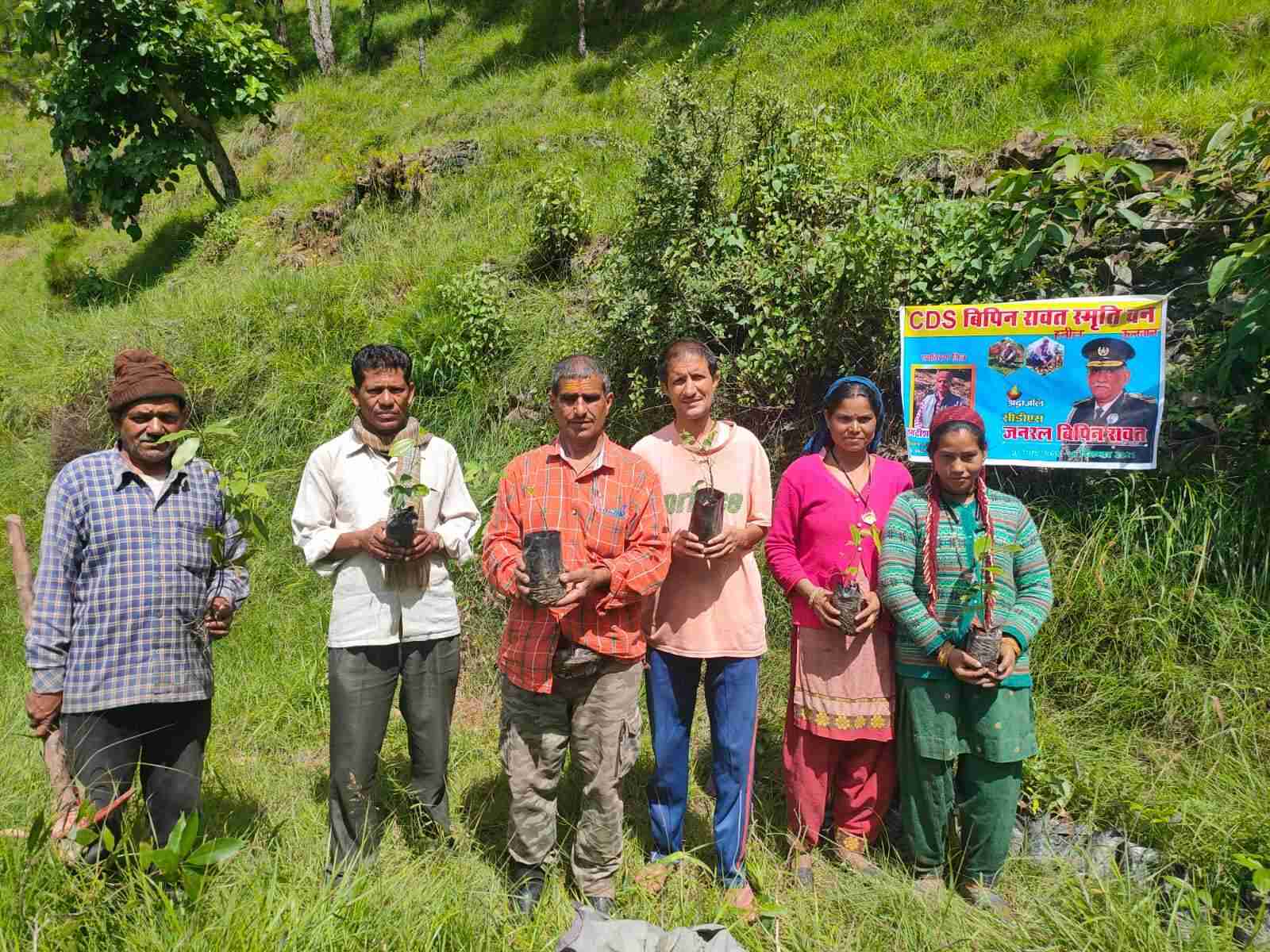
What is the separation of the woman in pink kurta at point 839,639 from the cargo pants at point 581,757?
68cm

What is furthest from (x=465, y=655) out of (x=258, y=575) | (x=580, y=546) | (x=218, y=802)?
(x=580, y=546)

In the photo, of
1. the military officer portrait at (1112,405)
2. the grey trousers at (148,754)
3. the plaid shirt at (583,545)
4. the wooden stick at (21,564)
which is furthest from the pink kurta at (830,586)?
the wooden stick at (21,564)

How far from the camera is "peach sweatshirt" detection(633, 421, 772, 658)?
2.71 meters

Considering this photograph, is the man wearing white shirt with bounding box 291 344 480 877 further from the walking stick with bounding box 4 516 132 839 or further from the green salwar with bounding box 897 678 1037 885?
the green salwar with bounding box 897 678 1037 885

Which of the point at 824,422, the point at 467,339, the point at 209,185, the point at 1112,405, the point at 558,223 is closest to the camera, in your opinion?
the point at 824,422

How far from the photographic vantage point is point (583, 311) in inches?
231

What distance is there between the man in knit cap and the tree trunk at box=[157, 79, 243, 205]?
9.34 metres

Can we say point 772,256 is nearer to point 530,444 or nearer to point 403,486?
point 530,444

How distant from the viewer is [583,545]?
8.51 feet

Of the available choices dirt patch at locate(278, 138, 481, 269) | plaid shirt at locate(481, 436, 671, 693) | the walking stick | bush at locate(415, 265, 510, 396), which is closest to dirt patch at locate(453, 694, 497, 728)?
plaid shirt at locate(481, 436, 671, 693)

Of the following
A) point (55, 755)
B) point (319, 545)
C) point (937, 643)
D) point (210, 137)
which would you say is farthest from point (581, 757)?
point (210, 137)

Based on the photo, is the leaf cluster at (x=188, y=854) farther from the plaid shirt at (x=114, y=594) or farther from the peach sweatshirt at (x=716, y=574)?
the peach sweatshirt at (x=716, y=574)

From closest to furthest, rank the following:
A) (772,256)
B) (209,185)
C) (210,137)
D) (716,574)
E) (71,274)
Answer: (716,574), (772,256), (210,137), (209,185), (71,274)

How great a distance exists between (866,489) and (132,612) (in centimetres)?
251
